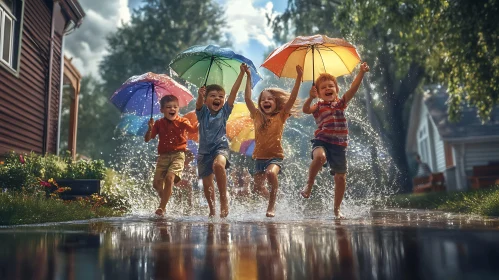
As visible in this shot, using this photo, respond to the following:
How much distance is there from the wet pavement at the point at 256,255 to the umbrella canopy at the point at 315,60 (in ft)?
11.3

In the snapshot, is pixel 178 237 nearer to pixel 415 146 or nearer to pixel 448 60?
pixel 448 60

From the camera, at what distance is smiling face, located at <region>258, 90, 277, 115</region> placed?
6.27m

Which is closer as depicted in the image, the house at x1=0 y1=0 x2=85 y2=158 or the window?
the window

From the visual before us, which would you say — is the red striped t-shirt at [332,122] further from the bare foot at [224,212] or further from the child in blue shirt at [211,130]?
the bare foot at [224,212]

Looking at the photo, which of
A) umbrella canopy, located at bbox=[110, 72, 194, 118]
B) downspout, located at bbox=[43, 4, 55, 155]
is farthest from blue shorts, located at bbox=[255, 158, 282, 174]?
downspout, located at bbox=[43, 4, 55, 155]

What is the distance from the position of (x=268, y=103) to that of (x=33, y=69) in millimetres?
7738

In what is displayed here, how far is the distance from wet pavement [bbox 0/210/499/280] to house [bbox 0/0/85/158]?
296 inches

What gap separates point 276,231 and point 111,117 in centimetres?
4050

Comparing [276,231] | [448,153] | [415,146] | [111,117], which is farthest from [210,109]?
[111,117]

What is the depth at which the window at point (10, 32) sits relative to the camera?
31.4ft

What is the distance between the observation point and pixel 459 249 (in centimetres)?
247

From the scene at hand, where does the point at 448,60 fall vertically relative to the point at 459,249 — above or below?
above

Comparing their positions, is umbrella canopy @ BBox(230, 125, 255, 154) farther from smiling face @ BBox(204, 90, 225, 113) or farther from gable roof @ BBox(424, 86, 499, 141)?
gable roof @ BBox(424, 86, 499, 141)

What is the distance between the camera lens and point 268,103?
6.27 m
